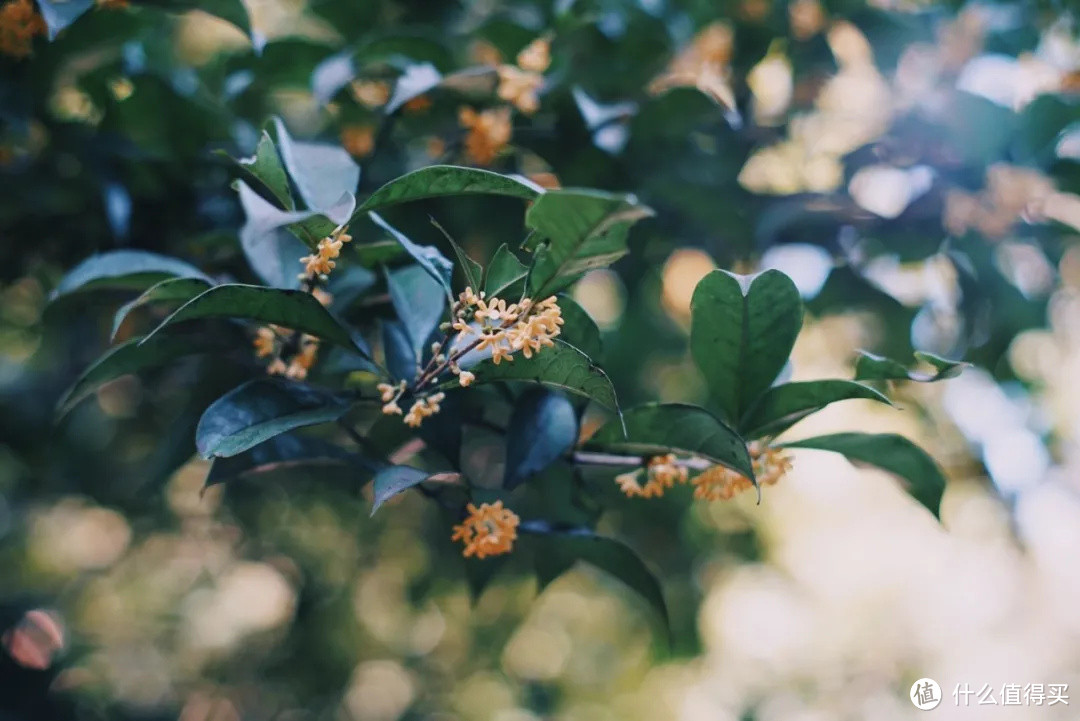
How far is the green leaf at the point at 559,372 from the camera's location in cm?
63

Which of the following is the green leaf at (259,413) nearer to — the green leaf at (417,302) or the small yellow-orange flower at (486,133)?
the green leaf at (417,302)

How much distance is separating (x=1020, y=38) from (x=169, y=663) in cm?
276

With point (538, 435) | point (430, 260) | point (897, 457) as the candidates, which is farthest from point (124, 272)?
point (897, 457)

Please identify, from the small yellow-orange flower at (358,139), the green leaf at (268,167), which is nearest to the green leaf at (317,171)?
the green leaf at (268,167)

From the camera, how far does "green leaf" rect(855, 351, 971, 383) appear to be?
641 millimetres

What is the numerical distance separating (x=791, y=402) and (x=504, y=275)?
0.97 feet

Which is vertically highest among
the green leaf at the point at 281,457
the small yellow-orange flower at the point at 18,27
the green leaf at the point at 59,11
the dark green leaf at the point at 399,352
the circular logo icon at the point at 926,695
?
the green leaf at the point at 59,11

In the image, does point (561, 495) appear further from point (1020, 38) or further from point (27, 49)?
point (1020, 38)

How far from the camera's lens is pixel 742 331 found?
2.44 ft

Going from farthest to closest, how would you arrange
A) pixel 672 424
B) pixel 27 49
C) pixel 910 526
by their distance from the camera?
pixel 910 526, pixel 27 49, pixel 672 424

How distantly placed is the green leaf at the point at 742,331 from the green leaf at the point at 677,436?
76 millimetres

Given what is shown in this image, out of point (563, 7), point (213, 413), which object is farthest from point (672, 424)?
point (563, 7)

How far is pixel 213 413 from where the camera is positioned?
684 millimetres

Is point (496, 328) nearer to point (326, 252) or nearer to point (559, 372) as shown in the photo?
point (559, 372)
